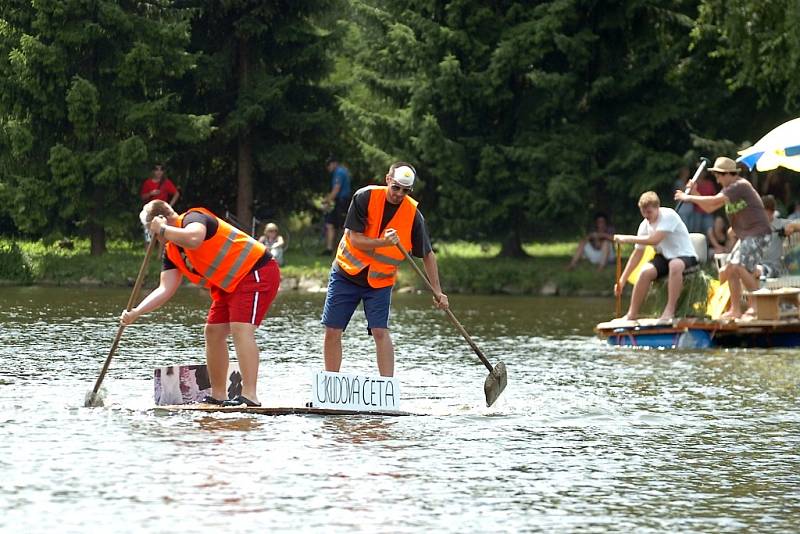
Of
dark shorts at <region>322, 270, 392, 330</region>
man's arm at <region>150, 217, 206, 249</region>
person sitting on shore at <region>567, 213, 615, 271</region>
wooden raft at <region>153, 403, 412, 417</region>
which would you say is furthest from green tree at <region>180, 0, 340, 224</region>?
man's arm at <region>150, 217, 206, 249</region>

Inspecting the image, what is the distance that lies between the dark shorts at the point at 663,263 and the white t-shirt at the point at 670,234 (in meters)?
0.05

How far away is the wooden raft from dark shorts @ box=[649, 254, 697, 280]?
25.8 ft

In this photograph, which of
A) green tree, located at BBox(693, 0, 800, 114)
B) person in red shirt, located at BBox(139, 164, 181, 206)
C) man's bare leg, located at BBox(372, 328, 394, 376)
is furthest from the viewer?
person in red shirt, located at BBox(139, 164, 181, 206)

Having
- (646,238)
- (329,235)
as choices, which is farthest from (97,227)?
(646,238)

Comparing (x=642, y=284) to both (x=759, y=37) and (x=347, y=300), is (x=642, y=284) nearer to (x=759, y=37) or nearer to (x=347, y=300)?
(x=347, y=300)

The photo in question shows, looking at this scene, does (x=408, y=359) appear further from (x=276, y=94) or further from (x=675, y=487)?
(x=276, y=94)

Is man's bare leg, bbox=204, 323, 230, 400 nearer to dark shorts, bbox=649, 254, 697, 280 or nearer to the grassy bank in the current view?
dark shorts, bbox=649, 254, 697, 280

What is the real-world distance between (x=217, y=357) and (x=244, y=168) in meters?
23.7

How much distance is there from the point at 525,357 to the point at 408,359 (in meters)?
1.20

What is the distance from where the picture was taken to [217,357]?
13.9 metres

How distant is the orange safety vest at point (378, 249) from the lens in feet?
46.1

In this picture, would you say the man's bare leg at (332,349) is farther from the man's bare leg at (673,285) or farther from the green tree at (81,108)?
the green tree at (81,108)

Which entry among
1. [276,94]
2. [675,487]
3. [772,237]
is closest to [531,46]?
[276,94]

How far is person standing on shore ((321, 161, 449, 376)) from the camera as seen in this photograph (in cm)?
1400
